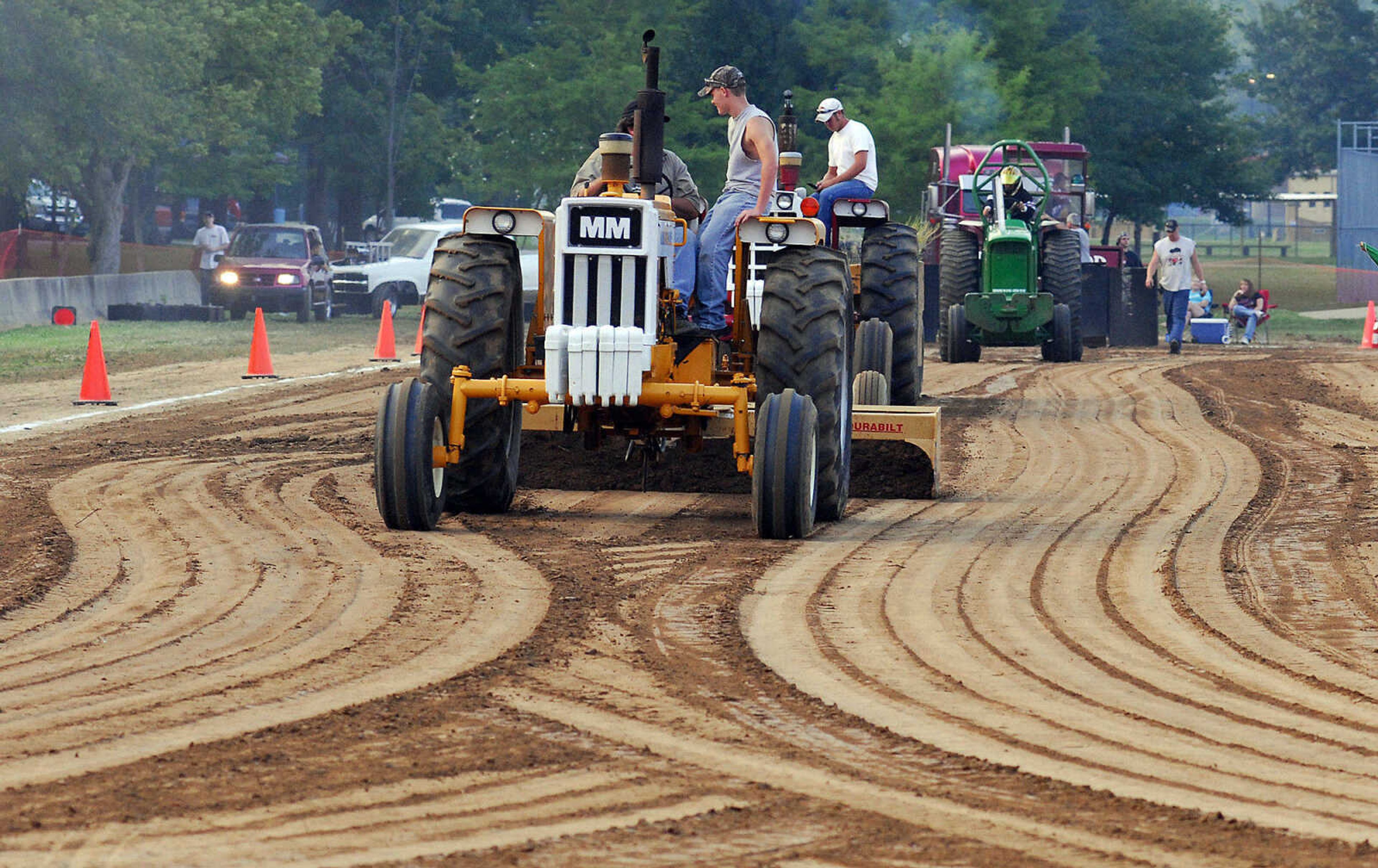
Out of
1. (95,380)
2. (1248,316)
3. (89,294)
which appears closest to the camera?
(95,380)

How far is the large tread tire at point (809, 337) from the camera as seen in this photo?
9.22 m

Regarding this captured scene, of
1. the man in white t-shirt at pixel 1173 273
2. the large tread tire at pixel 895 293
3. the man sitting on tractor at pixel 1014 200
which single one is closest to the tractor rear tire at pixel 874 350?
the large tread tire at pixel 895 293

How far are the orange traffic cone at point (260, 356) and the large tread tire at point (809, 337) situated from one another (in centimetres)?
1222

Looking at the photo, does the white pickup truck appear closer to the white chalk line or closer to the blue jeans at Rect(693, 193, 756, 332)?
the white chalk line

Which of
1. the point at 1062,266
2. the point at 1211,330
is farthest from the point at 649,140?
the point at 1211,330

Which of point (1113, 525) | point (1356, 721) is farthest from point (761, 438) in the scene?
point (1356, 721)

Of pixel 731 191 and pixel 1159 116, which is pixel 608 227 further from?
pixel 1159 116

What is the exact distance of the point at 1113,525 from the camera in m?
9.85

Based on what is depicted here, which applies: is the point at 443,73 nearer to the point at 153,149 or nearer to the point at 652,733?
the point at 153,149

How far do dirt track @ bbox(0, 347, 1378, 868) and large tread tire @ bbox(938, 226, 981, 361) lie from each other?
967cm

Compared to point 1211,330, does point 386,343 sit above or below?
below

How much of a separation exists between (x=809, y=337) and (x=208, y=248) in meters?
28.3

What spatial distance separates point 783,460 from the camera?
8812mm

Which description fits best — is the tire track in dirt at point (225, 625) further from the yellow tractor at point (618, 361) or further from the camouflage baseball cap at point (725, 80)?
the camouflage baseball cap at point (725, 80)
